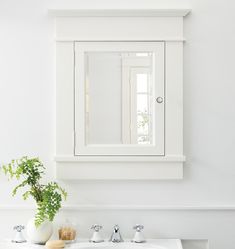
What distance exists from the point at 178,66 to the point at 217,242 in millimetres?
865

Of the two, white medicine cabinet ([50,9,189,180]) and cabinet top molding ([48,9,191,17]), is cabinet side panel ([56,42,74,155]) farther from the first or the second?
cabinet top molding ([48,9,191,17])

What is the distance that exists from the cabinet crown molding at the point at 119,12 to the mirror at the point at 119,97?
18cm

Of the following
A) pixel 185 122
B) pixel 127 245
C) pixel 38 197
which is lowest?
pixel 127 245

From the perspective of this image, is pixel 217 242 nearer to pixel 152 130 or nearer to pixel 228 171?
pixel 228 171

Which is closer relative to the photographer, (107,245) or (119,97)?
(107,245)

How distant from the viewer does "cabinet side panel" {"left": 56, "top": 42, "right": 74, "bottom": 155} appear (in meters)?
2.35

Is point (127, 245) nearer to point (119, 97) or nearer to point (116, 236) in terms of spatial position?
point (116, 236)

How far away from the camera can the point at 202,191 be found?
237cm

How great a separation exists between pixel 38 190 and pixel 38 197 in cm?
3

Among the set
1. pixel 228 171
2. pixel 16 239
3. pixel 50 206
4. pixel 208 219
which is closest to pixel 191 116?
pixel 228 171

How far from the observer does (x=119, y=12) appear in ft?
7.62

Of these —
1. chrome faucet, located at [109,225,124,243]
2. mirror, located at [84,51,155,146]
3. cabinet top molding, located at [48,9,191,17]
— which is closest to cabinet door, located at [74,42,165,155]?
mirror, located at [84,51,155,146]

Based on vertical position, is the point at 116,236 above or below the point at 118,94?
below

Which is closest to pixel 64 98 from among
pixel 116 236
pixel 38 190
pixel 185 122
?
pixel 38 190
